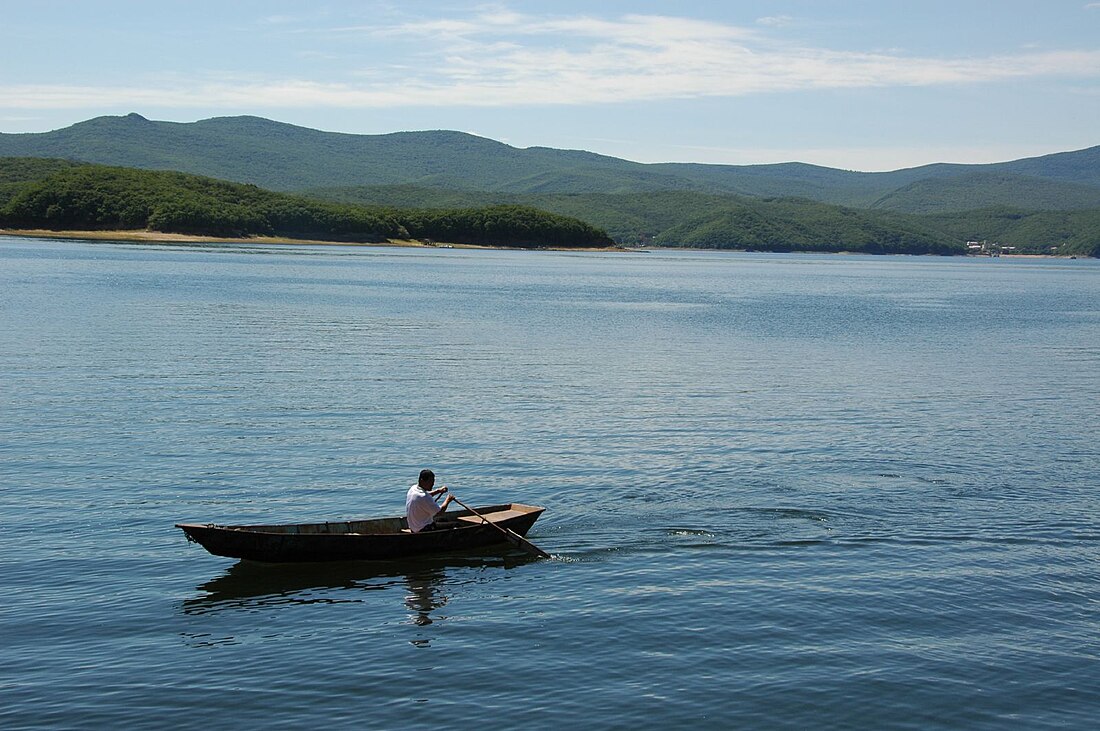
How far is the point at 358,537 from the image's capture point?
20375mm

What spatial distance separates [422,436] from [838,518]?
1239 centimetres

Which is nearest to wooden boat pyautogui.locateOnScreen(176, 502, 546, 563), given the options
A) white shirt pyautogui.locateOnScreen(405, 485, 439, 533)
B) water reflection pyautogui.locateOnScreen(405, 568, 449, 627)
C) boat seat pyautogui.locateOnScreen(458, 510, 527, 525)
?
boat seat pyautogui.locateOnScreen(458, 510, 527, 525)

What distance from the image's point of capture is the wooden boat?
770 inches

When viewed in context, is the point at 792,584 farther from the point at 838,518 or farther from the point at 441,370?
the point at 441,370

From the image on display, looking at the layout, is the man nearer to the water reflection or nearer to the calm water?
the calm water

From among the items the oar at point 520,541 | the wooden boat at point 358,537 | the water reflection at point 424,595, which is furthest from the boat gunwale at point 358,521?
the water reflection at point 424,595

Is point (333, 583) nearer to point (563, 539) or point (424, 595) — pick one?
point (424, 595)

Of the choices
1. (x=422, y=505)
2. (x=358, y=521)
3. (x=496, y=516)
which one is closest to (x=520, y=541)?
(x=496, y=516)

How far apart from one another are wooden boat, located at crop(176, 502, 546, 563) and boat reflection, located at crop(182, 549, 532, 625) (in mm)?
247

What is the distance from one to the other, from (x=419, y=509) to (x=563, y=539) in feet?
10.7

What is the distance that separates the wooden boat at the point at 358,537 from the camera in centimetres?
1955

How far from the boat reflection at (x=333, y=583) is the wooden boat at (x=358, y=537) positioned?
0.25 metres

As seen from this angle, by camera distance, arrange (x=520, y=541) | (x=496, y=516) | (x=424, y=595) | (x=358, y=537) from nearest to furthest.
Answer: (x=424, y=595)
(x=358, y=537)
(x=520, y=541)
(x=496, y=516)

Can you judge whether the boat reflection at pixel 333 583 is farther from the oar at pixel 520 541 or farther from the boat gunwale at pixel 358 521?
the boat gunwale at pixel 358 521
